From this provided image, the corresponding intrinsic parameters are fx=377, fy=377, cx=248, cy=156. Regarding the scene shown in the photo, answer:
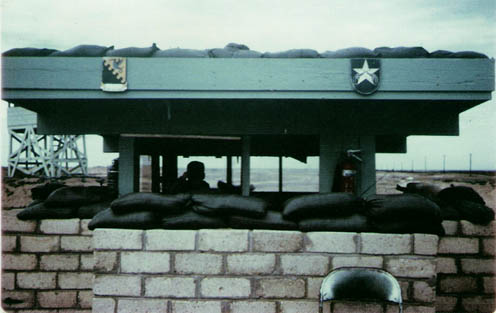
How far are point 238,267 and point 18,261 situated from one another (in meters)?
2.85

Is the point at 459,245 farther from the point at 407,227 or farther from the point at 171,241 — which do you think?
the point at 171,241

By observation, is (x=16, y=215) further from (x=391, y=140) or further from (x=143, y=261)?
(x=391, y=140)

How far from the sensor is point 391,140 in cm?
832

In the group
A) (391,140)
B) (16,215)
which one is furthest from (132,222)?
(391,140)

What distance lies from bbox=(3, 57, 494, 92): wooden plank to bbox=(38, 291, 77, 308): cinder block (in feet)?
7.93

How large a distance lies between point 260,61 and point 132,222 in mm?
2687

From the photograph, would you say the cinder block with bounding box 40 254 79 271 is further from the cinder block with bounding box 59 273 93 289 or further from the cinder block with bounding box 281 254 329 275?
the cinder block with bounding box 281 254 329 275

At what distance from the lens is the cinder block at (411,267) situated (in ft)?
8.87

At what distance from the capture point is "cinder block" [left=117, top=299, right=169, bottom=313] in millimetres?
2725

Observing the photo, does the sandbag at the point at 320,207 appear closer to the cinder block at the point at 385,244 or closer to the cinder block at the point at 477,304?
the cinder block at the point at 385,244

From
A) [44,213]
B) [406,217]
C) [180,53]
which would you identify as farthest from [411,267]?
[44,213]

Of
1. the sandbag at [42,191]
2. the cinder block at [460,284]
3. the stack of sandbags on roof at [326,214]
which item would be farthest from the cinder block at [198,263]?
the sandbag at [42,191]

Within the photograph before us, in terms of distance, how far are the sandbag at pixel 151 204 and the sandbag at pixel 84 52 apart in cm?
250

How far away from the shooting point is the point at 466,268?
3969 mm
